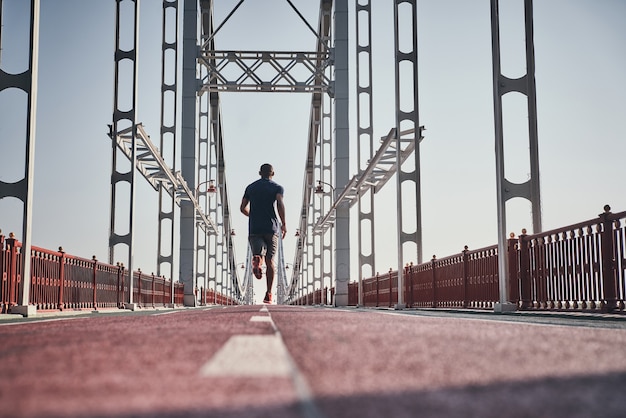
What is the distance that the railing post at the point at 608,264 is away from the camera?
786cm

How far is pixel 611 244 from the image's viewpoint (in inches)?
312

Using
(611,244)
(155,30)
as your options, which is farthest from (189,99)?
(611,244)

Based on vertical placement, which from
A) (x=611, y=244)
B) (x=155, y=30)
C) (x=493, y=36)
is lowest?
(x=611, y=244)

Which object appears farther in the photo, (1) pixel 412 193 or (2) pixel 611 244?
Result: (1) pixel 412 193

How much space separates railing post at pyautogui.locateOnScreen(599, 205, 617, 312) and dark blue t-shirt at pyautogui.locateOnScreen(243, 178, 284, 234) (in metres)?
5.15

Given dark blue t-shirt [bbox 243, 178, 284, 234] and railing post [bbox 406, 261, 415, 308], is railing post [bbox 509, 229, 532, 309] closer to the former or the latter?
dark blue t-shirt [bbox 243, 178, 284, 234]

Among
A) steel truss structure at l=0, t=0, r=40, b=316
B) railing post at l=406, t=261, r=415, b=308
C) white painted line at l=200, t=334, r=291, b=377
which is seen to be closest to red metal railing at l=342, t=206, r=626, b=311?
railing post at l=406, t=261, r=415, b=308

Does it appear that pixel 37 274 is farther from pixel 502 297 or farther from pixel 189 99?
pixel 189 99

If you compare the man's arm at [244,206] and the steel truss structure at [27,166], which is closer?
the steel truss structure at [27,166]

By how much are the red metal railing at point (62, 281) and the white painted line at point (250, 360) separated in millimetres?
7120

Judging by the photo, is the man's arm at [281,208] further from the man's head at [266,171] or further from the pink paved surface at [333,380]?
the pink paved surface at [333,380]

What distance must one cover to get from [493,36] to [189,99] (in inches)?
748

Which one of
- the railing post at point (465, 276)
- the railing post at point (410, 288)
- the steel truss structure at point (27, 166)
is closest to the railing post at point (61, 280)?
the steel truss structure at point (27, 166)

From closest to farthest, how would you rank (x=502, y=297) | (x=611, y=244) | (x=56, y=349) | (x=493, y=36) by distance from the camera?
(x=56, y=349)
(x=611, y=244)
(x=502, y=297)
(x=493, y=36)
